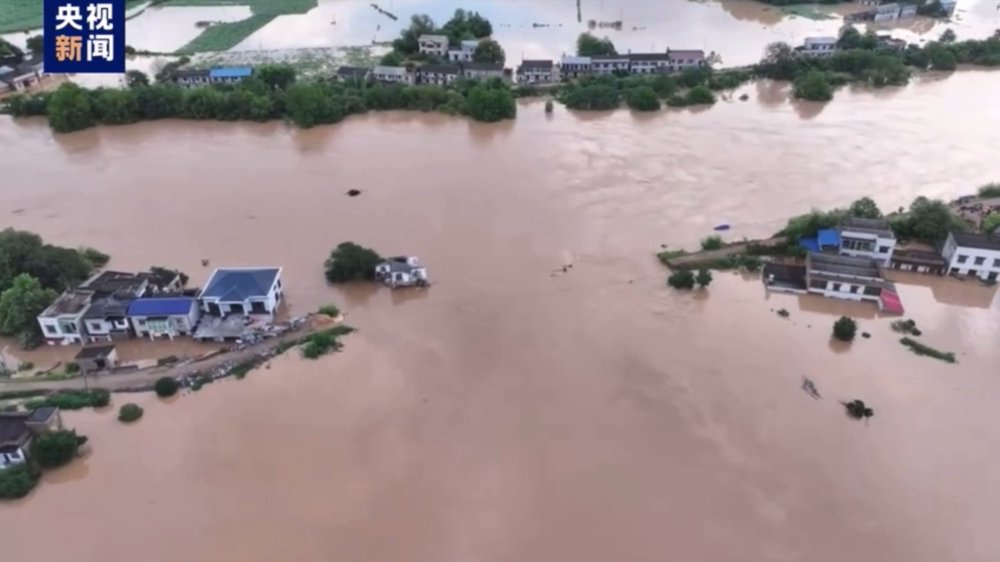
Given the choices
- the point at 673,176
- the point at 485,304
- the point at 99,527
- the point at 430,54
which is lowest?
the point at 99,527

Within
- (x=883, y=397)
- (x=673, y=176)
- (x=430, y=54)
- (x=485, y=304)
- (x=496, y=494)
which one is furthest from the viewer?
(x=430, y=54)

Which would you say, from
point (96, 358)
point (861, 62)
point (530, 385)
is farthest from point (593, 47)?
point (96, 358)

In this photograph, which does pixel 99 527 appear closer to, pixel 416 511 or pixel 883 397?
pixel 416 511

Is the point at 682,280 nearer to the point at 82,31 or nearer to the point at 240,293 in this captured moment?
the point at 240,293

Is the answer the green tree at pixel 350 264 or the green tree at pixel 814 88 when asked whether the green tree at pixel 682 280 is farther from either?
the green tree at pixel 814 88

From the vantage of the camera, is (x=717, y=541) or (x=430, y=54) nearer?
(x=717, y=541)

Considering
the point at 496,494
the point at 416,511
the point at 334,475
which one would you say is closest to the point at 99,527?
the point at 334,475
